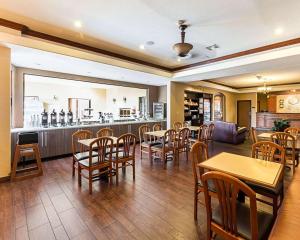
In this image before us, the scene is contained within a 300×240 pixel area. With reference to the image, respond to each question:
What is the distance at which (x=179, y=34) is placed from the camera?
328 cm

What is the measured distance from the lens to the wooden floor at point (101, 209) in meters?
1.89

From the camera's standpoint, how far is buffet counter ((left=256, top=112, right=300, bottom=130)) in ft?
25.9

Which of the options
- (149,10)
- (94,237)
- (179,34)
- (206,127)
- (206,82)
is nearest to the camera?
(94,237)

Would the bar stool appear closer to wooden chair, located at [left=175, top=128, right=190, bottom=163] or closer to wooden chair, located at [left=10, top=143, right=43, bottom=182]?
wooden chair, located at [left=10, top=143, right=43, bottom=182]

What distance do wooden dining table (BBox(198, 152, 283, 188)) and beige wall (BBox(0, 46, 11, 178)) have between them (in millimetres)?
3503

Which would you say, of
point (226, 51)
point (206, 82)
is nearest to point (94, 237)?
point (226, 51)

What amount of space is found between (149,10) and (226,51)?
2537 millimetres

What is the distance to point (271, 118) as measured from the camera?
8.45 meters

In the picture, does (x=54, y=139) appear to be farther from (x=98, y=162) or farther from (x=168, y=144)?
(x=168, y=144)

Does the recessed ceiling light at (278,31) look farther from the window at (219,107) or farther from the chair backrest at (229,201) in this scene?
the window at (219,107)

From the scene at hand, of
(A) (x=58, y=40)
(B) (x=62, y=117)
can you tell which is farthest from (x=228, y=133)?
(A) (x=58, y=40)

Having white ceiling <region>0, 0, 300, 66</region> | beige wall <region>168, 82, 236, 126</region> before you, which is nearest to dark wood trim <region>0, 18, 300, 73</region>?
white ceiling <region>0, 0, 300, 66</region>

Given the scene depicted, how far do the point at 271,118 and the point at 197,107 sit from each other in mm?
3650

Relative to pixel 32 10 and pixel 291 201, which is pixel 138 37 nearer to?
pixel 32 10
